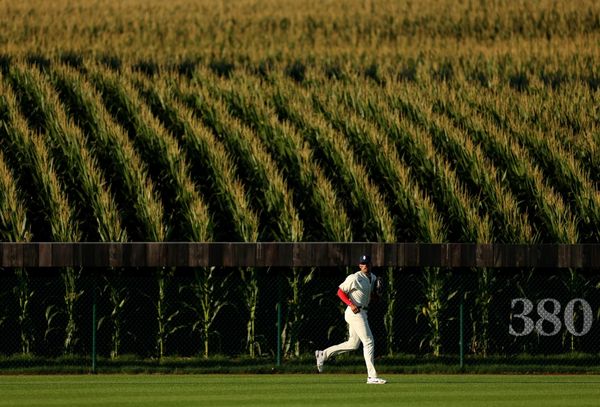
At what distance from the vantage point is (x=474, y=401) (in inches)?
693

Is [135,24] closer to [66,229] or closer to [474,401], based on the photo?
[66,229]

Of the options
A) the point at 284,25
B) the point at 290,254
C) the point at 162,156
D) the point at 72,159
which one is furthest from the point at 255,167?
the point at 284,25

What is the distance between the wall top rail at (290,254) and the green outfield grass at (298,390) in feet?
7.55

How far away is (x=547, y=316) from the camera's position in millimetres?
24062

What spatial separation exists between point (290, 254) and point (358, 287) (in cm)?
429

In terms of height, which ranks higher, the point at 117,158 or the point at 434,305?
the point at 117,158

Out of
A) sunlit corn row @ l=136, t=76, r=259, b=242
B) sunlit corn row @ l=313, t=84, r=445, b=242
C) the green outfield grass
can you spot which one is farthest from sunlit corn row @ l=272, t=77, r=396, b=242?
the green outfield grass

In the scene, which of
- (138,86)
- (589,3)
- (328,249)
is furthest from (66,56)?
(589,3)

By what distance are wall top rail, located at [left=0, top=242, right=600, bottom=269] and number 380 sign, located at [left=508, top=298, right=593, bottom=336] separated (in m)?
0.84

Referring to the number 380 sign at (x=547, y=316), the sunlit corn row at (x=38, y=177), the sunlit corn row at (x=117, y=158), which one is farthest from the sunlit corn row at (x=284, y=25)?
the number 380 sign at (x=547, y=316)

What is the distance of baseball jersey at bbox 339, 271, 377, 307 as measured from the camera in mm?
19156

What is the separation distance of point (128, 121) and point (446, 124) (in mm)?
7989

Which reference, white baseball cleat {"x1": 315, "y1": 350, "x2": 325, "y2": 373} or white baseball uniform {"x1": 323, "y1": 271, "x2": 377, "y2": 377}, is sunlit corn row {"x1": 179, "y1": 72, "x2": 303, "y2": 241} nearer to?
white baseball cleat {"x1": 315, "y1": 350, "x2": 325, "y2": 373}

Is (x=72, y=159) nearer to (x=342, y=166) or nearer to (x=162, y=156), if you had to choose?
(x=162, y=156)
